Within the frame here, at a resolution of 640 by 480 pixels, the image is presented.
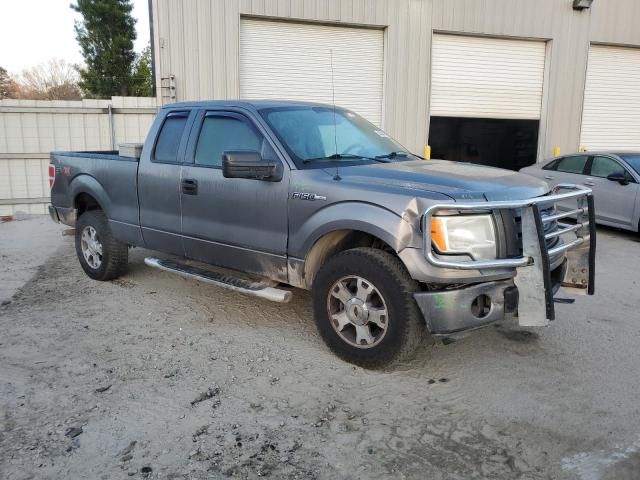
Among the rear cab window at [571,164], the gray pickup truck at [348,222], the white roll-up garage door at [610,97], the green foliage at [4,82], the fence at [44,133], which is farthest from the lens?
the green foliage at [4,82]

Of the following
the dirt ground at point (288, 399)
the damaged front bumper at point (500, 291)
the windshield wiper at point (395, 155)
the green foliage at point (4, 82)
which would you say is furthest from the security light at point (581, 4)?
the green foliage at point (4, 82)

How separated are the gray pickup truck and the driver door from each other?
13mm

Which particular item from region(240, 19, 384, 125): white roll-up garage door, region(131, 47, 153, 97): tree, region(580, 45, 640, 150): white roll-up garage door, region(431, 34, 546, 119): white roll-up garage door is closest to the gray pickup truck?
region(240, 19, 384, 125): white roll-up garage door

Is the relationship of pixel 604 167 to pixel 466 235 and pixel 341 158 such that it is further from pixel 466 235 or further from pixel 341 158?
pixel 466 235

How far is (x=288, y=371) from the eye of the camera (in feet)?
13.4

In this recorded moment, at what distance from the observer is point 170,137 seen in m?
5.54

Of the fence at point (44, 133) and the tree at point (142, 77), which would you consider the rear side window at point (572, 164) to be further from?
the tree at point (142, 77)

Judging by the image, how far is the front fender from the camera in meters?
3.70

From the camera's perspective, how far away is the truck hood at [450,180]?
3754 mm

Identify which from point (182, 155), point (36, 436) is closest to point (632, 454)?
point (36, 436)

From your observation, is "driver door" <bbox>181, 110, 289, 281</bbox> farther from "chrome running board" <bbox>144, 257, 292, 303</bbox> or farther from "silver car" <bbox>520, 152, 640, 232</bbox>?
"silver car" <bbox>520, 152, 640, 232</bbox>

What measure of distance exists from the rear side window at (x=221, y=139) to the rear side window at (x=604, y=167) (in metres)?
7.16

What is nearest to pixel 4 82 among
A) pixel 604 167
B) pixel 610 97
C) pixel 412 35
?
pixel 412 35

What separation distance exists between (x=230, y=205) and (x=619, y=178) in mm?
7208
